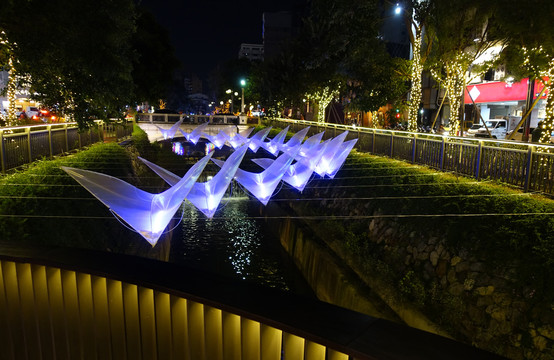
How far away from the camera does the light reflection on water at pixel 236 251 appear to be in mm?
12008

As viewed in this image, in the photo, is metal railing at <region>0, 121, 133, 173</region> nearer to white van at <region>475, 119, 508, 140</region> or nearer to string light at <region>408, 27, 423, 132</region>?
string light at <region>408, 27, 423, 132</region>

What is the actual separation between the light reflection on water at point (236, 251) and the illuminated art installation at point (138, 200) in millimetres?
3331

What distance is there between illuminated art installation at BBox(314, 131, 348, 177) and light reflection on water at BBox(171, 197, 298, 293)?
304 cm

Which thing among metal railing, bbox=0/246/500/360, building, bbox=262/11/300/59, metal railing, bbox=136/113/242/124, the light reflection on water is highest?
building, bbox=262/11/300/59

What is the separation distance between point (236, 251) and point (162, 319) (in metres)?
11.0

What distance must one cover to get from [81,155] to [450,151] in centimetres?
1254

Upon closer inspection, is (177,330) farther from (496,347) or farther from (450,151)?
(450,151)

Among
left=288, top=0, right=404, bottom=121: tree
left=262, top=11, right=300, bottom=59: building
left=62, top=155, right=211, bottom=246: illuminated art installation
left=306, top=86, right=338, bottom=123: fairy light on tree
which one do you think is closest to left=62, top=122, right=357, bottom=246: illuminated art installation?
left=62, top=155, right=211, bottom=246: illuminated art installation

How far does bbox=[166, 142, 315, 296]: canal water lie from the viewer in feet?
38.6

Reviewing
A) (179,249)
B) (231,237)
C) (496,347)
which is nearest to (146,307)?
(496,347)

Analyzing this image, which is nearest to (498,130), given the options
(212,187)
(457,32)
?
(457,32)

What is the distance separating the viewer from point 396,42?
41.0 metres

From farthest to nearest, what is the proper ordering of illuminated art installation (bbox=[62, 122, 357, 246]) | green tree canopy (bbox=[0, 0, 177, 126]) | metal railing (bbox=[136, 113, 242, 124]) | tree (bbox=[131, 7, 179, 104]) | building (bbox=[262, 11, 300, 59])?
building (bbox=[262, 11, 300, 59])
metal railing (bbox=[136, 113, 242, 124])
tree (bbox=[131, 7, 179, 104])
green tree canopy (bbox=[0, 0, 177, 126])
illuminated art installation (bbox=[62, 122, 357, 246])

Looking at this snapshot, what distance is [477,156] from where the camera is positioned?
954cm
